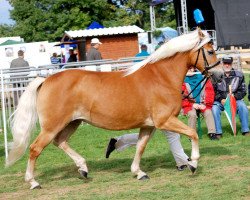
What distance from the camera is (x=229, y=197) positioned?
7035 mm

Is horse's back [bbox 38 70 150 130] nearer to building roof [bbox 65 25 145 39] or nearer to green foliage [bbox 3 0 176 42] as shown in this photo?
building roof [bbox 65 25 145 39]

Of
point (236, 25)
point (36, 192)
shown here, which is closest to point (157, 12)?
point (236, 25)

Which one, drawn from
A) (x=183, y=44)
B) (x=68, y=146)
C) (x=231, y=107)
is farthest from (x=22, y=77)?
(x=183, y=44)

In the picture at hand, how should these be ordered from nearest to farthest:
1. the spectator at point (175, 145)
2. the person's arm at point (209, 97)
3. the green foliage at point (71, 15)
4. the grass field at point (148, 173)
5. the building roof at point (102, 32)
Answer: the grass field at point (148, 173)
the spectator at point (175, 145)
the person's arm at point (209, 97)
the building roof at point (102, 32)
the green foliage at point (71, 15)

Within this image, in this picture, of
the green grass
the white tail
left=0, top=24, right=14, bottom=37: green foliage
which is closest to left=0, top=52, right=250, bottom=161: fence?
the green grass

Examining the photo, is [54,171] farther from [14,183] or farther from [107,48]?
[107,48]

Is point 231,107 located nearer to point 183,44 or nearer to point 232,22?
point 183,44

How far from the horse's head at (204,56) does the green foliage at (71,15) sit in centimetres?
4684

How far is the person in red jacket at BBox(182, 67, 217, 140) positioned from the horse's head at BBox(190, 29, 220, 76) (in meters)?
2.44

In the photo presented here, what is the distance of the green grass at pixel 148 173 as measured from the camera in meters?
7.58

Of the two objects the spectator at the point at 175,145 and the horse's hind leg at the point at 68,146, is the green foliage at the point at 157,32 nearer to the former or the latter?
the spectator at the point at 175,145

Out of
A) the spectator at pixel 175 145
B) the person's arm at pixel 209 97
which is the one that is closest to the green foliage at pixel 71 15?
the person's arm at pixel 209 97

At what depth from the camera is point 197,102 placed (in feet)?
39.0

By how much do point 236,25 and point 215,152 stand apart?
26.9 m
